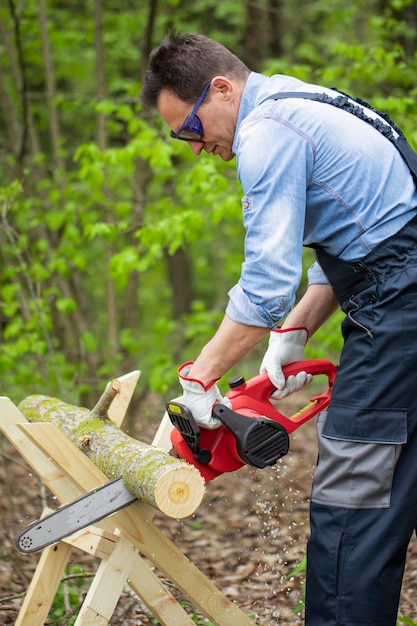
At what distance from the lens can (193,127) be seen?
2.60 m

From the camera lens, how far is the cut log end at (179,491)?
242cm

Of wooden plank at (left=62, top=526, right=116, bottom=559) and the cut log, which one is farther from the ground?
the cut log

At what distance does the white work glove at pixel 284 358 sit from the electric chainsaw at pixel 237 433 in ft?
0.16

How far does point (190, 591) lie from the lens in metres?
2.87

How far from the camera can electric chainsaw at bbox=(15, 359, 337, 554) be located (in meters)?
2.52

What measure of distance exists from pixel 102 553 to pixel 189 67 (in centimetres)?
179

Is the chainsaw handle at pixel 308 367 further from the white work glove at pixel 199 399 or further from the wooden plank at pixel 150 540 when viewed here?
the wooden plank at pixel 150 540

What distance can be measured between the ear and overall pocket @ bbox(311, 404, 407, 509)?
114cm

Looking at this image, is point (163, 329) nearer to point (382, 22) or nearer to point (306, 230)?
point (382, 22)

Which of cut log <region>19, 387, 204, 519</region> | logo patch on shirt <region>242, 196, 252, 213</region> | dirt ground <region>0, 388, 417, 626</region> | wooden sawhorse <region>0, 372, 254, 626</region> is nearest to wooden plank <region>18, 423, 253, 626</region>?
wooden sawhorse <region>0, 372, 254, 626</region>

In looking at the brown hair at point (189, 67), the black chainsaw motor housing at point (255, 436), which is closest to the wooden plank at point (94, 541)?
the black chainsaw motor housing at point (255, 436)

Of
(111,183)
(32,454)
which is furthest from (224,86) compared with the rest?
(111,183)

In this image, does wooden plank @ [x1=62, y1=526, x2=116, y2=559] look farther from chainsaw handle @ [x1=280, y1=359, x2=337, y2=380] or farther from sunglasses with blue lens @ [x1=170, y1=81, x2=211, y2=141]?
sunglasses with blue lens @ [x1=170, y1=81, x2=211, y2=141]

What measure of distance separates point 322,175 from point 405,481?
1.03 meters
